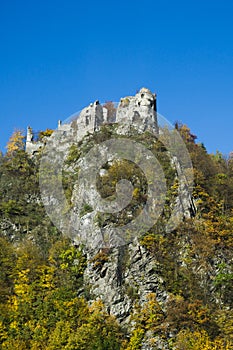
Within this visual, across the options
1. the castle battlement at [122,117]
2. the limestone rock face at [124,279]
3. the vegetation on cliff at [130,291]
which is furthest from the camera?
the castle battlement at [122,117]

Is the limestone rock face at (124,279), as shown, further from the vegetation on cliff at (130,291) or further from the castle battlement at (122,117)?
the castle battlement at (122,117)

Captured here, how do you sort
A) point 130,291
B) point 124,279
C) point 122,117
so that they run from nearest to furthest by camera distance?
point 130,291 < point 124,279 < point 122,117

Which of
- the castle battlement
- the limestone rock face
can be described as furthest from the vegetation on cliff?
the castle battlement

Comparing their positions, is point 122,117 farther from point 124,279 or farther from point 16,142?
point 124,279

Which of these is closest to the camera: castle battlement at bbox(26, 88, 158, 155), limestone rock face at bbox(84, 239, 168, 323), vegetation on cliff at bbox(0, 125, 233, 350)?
vegetation on cliff at bbox(0, 125, 233, 350)

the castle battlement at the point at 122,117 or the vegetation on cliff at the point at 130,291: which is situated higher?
the castle battlement at the point at 122,117

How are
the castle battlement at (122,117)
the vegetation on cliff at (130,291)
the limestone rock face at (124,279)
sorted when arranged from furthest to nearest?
the castle battlement at (122,117) → the limestone rock face at (124,279) → the vegetation on cliff at (130,291)

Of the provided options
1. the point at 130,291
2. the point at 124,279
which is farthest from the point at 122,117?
the point at 130,291

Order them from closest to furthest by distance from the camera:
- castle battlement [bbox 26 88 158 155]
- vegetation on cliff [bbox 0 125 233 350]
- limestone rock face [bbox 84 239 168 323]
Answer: vegetation on cliff [bbox 0 125 233 350] → limestone rock face [bbox 84 239 168 323] → castle battlement [bbox 26 88 158 155]

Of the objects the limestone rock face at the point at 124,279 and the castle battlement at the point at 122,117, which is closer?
the limestone rock face at the point at 124,279

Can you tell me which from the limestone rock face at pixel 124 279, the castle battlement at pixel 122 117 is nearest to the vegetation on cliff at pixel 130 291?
the limestone rock face at pixel 124 279

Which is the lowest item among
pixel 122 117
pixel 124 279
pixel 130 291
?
pixel 130 291

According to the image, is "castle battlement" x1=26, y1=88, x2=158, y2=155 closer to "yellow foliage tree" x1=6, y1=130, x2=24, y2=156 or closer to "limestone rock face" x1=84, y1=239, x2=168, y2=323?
"yellow foliage tree" x1=6, y1=130, x2=24, y2=156

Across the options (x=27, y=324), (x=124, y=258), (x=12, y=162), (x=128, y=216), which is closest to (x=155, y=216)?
(x=128, y=216)
